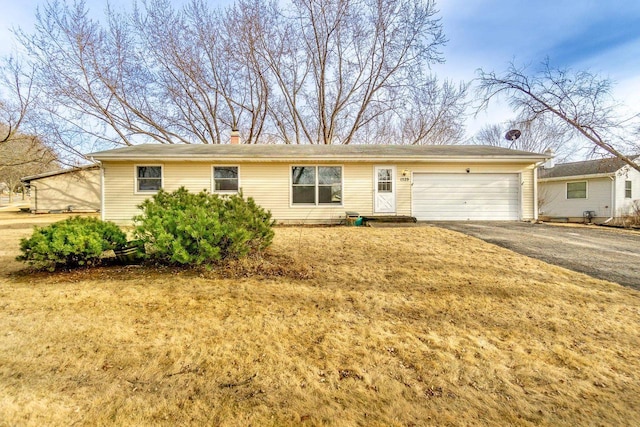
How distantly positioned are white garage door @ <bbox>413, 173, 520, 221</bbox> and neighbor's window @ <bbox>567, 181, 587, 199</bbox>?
1029cm

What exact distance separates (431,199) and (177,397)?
10.8 metres

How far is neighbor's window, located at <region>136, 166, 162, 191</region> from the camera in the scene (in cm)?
1066

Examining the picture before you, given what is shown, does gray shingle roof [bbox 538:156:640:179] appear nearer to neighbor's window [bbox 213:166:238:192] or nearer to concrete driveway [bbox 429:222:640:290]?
concrete driveway [bbox 429:222:640:290]

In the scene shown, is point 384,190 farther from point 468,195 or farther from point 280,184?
point 280,184

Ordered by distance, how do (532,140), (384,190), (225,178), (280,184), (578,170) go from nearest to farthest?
(225,178) → (280,184) → (384,190) → (578,170) → (532,140)

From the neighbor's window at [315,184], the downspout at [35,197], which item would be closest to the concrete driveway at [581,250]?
the neighbor's window at [315,184]

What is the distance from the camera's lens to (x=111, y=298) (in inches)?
144

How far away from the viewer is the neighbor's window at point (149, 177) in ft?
35.0

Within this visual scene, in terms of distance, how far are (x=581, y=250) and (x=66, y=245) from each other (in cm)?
973

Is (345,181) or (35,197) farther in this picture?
(35,197)

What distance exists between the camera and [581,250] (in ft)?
20.4

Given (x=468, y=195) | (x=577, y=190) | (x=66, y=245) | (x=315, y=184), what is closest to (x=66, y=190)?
(x=315, y=184)

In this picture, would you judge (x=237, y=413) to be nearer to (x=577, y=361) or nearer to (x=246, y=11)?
(x=577, y=361)

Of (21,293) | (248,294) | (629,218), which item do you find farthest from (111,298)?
(629,218)
